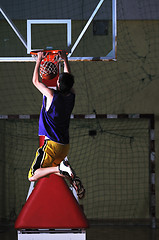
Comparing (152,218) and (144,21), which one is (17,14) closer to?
(144,21)

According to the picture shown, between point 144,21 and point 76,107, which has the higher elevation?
point 144,21

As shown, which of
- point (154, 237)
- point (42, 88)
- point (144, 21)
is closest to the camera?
point (42, 88)

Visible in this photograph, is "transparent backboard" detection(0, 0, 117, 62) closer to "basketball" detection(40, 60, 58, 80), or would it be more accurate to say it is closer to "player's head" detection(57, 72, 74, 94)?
"basketball" detection(40, 60, 58, 80)

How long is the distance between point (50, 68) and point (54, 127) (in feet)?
1.89

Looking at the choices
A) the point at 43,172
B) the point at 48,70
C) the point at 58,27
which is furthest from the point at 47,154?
the point at 58,27

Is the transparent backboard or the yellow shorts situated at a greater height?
the transparent backboard

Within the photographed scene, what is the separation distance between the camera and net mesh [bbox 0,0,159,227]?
729 centimetres

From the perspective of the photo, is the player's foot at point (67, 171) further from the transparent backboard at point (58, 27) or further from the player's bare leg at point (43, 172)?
the transparent backboard at point (58, 27)

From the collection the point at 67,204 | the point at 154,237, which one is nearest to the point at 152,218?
the point at 154,237

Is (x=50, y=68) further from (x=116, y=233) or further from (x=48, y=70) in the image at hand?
(x=116, y=233)

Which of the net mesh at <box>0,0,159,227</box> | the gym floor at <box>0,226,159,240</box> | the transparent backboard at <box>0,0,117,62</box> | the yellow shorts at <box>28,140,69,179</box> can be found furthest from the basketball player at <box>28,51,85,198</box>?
the net mesh at <box>0,0,159,227</box>

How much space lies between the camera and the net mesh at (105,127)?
7.29m

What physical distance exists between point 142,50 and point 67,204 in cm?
394

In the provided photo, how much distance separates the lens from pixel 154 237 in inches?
244
